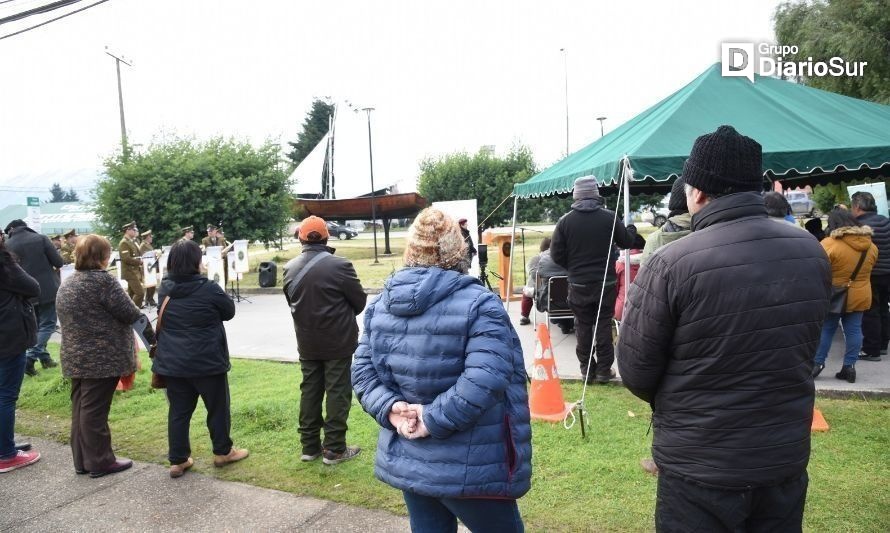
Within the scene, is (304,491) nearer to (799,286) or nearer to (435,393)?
(435,393)

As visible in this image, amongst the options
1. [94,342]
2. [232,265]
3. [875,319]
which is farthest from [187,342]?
[232,265]

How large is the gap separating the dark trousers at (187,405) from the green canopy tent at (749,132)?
13.1ft

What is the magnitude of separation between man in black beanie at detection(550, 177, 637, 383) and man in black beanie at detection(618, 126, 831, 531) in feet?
12.3

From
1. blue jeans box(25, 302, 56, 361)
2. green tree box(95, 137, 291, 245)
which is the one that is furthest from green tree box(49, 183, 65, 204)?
blue jeans box(25, 302, 56, 361)

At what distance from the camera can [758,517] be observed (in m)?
1.97

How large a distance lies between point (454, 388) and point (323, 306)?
240 cm

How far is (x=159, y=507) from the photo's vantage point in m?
3.95

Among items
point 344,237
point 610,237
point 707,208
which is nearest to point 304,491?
point 707,208

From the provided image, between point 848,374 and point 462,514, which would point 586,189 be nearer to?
point 848,374

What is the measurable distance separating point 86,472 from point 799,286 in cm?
489

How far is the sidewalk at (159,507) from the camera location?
3.63 meters

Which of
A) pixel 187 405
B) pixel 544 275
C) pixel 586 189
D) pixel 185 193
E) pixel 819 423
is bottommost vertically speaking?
pixel 819 423

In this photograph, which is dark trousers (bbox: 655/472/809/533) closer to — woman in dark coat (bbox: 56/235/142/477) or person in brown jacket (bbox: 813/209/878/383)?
woman in dark coat (bbox: 56/235/142/477)

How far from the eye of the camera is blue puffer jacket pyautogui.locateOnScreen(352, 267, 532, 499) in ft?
6.88
